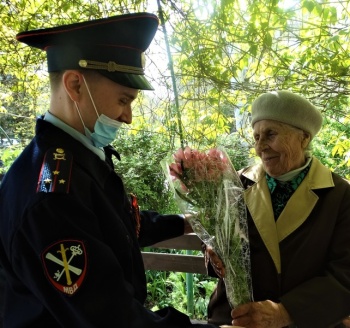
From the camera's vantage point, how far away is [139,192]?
16.5 feet

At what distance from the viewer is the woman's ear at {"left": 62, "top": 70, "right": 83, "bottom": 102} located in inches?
47.9

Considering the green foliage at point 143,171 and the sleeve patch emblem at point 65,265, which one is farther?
the green foliage at point 143,171

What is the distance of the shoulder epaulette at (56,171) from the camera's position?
1.03m

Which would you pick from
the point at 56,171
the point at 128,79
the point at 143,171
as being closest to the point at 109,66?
the point at 128,79

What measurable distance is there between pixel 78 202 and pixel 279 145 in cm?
117

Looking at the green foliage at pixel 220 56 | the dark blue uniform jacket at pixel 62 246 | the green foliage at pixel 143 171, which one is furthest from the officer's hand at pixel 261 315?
the green foliage at pixel 143 171

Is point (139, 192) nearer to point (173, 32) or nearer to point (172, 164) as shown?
point (173, 32)

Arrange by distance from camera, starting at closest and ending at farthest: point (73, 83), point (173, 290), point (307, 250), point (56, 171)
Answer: point (56, 171)
point (73, 83)
point (307, 250)
point (173, 290)

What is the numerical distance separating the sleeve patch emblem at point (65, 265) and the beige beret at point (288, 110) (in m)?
1.25

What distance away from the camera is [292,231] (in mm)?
1744

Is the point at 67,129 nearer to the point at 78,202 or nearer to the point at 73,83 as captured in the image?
the point at 73,83

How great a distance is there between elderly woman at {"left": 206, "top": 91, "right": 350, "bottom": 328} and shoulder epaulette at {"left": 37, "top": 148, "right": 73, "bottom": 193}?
890 mm

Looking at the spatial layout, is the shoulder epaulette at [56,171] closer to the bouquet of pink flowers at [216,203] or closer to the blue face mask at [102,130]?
the blue face mask at [102,130]

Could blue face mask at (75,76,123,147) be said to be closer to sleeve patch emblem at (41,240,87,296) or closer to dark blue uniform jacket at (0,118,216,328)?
dark blue uniform jacket at (0,118,216,328)
